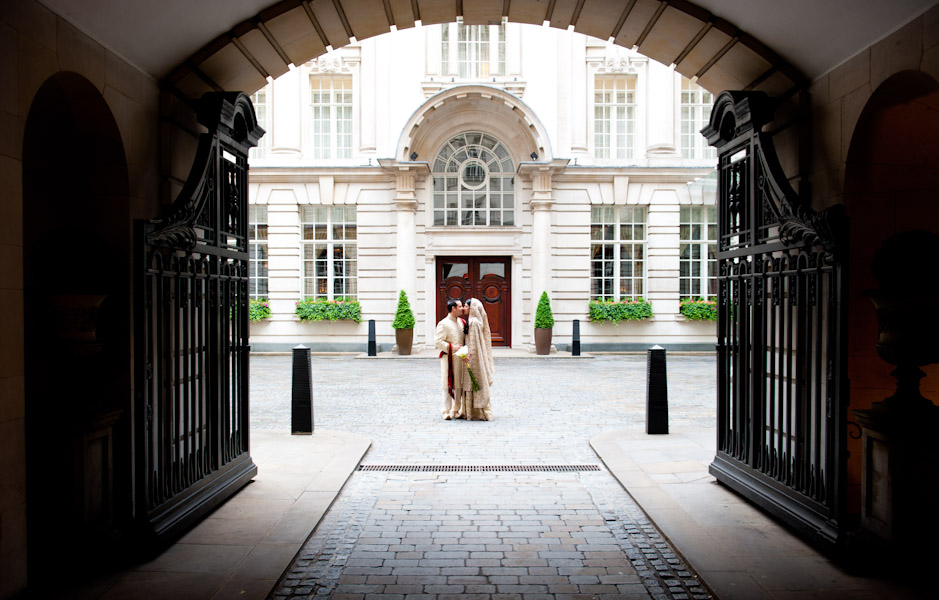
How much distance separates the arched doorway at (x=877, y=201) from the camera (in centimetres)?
468

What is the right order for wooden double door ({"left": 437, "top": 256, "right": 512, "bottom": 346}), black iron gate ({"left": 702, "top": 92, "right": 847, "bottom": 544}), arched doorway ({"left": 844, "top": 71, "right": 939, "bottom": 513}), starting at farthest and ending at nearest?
wooden double door ({"left": 437, "top": 256, "right": 512, "bottom": 346}), arched doorway ({"left": 844, "top": 71, "right": 939, "bottom": 513}), black iron gate ({"left": 702, "top": 92, "right": 847, "bottom": 544})

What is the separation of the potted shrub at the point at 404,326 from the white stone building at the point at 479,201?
0.80 metres

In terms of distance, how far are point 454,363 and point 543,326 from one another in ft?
32.4

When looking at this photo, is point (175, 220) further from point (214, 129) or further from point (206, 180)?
point (214, 129)

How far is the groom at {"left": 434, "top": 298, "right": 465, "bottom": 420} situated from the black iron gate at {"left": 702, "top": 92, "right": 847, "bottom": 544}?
4208mm

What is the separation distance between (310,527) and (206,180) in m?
2.86

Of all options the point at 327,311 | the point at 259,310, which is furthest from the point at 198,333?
the point at 259,310

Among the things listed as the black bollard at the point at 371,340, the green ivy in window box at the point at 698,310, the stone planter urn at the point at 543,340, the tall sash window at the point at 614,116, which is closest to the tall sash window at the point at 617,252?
Result: the green ivy in window box at the point at 698,310

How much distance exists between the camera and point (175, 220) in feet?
15.4

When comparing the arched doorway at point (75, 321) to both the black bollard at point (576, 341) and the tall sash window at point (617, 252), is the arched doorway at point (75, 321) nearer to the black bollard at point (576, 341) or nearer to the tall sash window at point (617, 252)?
the black bollard at point (576, 341)

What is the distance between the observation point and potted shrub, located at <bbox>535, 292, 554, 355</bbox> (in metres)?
19.3

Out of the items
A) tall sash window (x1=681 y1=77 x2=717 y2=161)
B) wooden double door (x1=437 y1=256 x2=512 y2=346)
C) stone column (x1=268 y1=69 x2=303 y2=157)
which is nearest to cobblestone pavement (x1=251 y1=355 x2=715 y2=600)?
wooden double door (x1=437 y1=256 x2=512 y2=346)

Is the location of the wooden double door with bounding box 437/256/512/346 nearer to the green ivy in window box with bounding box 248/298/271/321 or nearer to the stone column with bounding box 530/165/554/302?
the stone column with bounding box 530/165/554/302

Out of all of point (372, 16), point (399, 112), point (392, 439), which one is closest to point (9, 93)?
point (372, 16)
